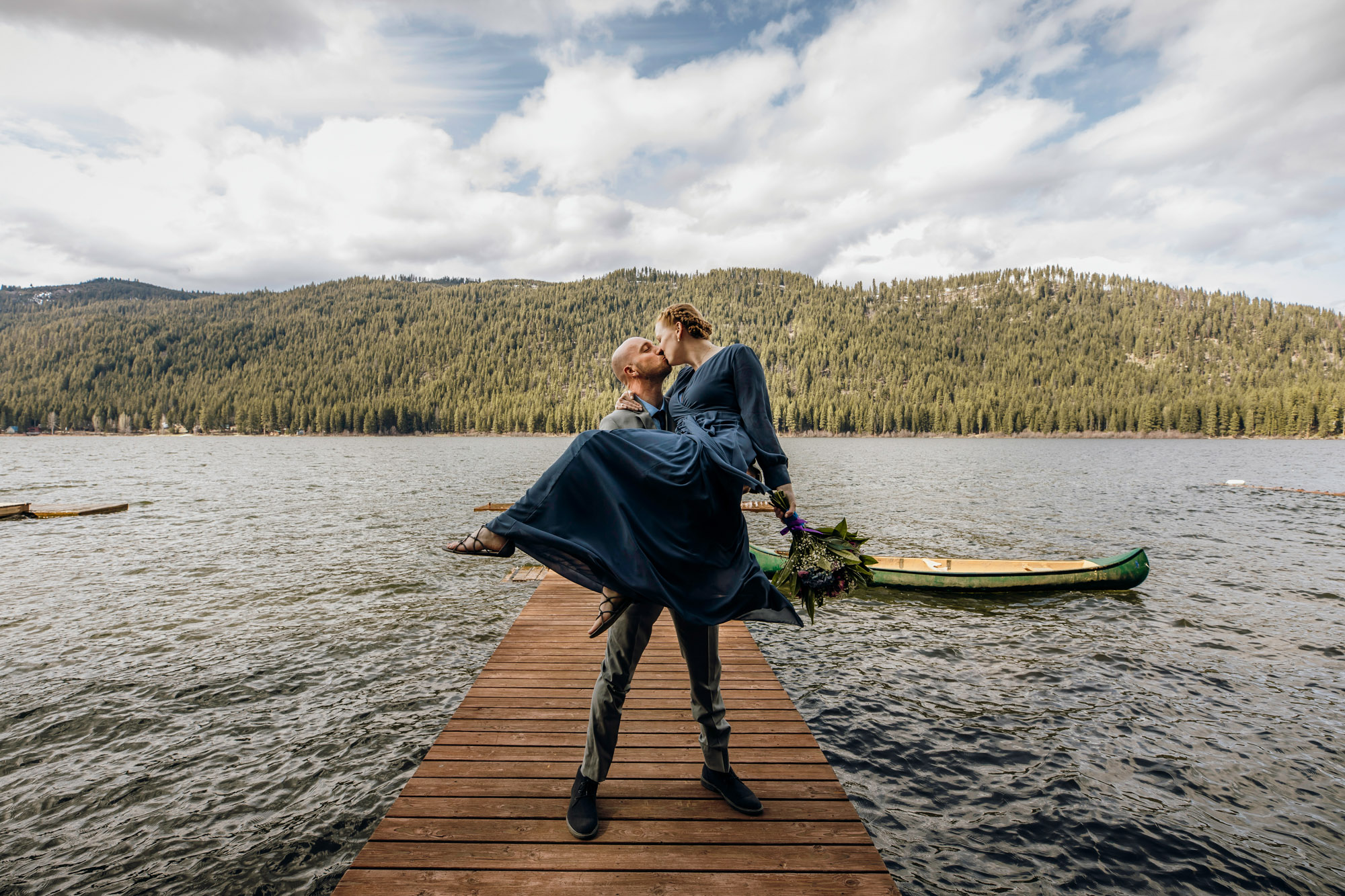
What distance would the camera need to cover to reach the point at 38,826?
607 centimetres

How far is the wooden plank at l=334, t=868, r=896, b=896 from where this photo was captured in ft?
11.3

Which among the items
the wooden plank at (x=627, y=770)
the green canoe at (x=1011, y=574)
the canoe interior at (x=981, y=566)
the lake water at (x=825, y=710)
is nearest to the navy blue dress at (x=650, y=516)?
the wooden plank at (x=627, y=770)

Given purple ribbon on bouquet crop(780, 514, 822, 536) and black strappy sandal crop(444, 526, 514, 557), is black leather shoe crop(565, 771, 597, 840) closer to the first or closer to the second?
black strappy sandal crop(444, 526, 514, 557)

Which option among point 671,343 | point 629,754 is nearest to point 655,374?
point 671,343

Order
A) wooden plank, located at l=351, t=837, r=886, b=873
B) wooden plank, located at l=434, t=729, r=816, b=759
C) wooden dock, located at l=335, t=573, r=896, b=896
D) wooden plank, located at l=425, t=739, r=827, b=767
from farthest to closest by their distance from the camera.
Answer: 1. wooden plank, located at l=434, t=729, r=816, b=759
2. wooden plank, located at l=425, t=739, r=827, b=767
3. wooden plank, located at l=351, t=837, r=886, b=873
4. wooden dock, located at l=335, t=573, r=896, b=896

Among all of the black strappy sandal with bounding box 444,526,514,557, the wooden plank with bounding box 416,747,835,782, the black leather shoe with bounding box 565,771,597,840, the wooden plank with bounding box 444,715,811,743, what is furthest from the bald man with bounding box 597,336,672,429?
the wooden plank with bounding box 444,715,811,743

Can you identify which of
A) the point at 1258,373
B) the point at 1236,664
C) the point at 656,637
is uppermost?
the point at 1258,373

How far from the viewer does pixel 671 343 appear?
157 inches

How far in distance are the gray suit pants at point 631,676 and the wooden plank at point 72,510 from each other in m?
33.9

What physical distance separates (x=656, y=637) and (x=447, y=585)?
938 centimetres

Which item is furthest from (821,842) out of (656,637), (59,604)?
(59,604)

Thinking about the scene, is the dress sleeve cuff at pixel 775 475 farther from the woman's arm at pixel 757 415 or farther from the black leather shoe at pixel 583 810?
the black leather shoe at pixel 583 810

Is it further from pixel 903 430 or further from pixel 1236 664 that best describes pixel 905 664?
pixel 903 430

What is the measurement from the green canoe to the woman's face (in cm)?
1124
